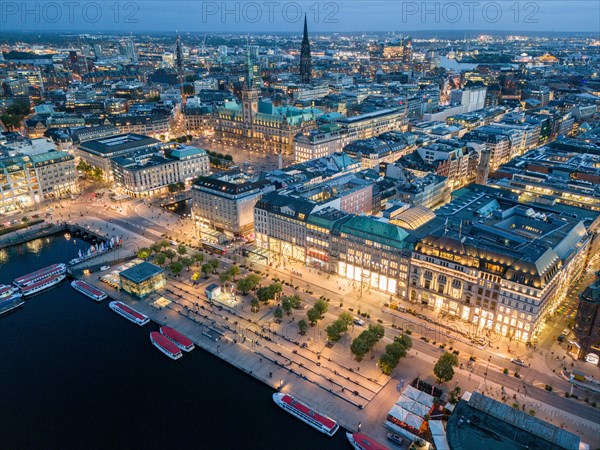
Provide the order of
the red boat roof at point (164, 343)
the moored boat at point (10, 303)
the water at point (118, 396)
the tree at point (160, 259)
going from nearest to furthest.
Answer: the water at point (118, 396) → the red boat roof at point (164, 343) → the moored boat at point (10, 303) → the tree at point (160, 259)

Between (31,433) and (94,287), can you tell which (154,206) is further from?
(31,433)

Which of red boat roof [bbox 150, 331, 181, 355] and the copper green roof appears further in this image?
the copper green roof

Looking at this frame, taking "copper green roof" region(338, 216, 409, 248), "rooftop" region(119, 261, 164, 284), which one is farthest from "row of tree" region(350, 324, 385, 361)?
"rooftop" region(119, 261, 164, 284)

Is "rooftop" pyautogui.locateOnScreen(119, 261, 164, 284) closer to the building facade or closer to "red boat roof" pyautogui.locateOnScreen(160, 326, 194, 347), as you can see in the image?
"red boat roof" pyautogui.locateOnScreen(160, 326, 194, 347)

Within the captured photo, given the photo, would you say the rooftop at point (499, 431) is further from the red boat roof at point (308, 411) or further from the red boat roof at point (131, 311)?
the red boat roof at point (131, 311)

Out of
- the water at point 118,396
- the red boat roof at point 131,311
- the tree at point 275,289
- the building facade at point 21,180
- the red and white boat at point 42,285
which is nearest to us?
the water at point 118,396

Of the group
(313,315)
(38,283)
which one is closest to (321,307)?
(313,315)

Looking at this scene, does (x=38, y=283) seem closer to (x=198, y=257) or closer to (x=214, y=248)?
(x=198, y=257)

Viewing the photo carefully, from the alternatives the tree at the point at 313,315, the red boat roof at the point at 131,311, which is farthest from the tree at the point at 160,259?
the tree at the point at 313,315
